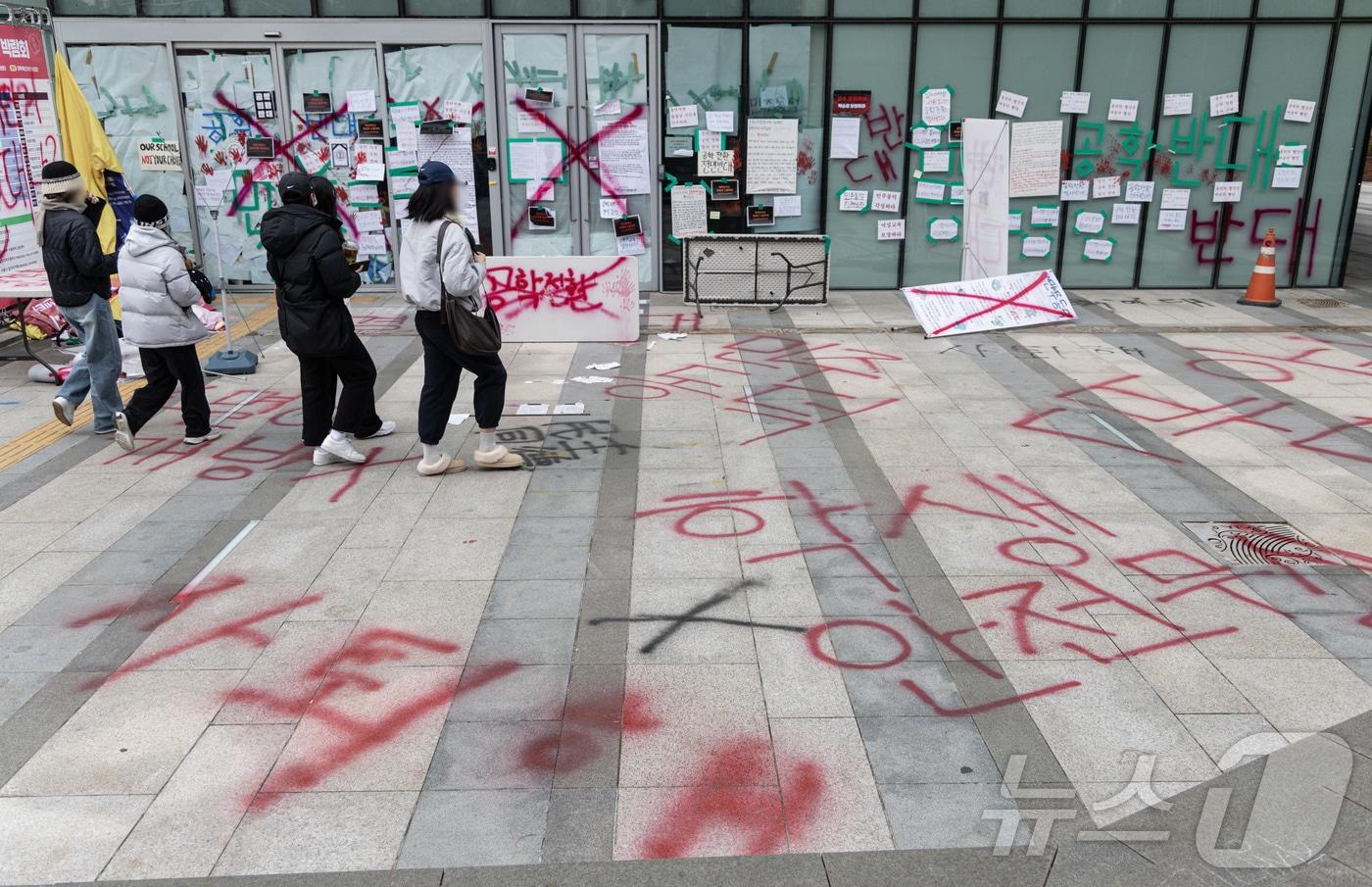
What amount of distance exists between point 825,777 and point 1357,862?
163cm

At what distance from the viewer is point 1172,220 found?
12.3 metres

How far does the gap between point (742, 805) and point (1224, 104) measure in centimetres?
1146

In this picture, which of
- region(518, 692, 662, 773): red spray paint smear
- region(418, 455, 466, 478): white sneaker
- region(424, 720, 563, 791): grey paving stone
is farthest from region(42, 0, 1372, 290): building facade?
region(424, 720, 563, 791): grey paving stone

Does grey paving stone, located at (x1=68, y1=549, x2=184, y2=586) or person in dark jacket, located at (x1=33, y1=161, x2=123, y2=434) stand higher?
person in dark jacket, located at (x1=33, y1=161, x2=123, y2=434)

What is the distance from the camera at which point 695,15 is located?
1162 centimetres

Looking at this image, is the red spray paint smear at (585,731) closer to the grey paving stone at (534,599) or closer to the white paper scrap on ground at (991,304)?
Result: the grey paving stone at (534,599)

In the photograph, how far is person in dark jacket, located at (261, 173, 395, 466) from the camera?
243 inches

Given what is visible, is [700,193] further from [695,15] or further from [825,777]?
[825,777]

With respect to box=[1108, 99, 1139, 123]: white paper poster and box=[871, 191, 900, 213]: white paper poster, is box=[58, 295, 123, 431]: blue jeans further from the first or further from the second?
box=[1108, 99, 1139, 123]: white paper poster

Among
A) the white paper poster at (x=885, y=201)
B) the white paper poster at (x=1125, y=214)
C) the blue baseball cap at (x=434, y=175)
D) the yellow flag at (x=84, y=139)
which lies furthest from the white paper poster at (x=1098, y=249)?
the yellow flag at (x=84, y=139)

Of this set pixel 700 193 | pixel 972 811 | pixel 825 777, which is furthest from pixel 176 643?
pixel 700 193

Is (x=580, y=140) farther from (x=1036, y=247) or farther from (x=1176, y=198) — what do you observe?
(x=1176, y=198)

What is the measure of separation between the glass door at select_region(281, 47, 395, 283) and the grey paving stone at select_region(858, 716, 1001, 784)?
31.4ft

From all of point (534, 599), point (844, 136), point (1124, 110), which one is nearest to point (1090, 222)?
point (1124, 110)
